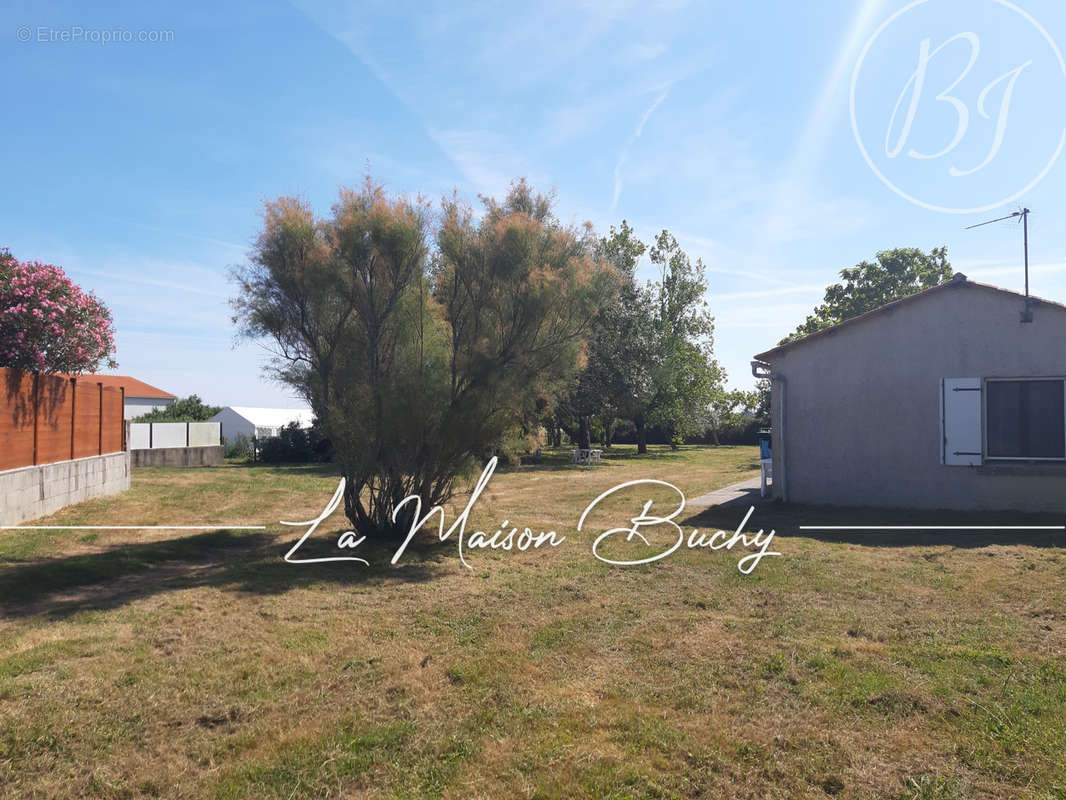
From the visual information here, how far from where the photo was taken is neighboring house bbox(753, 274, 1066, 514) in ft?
36.1

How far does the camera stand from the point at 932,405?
11688 millimetres

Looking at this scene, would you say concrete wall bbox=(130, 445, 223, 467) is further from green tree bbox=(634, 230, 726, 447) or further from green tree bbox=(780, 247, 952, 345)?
green tree bbox=(780, 247, 952, 345)

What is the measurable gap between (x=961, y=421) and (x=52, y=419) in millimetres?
15188

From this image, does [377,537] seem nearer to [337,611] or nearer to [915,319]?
[337,611]

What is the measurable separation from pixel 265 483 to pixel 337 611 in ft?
42.7

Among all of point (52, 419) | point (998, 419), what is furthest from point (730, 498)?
point (52, 419)

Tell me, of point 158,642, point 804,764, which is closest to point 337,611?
point 158,642

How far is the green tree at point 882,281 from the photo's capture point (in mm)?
35938

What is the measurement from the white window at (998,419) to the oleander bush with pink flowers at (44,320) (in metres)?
14.5

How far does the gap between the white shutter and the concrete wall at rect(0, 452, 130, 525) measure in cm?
1443

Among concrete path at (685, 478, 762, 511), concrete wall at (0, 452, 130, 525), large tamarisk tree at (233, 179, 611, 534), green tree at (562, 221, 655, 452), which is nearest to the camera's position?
large tamarisk tree at (233, 179, 611, 534)

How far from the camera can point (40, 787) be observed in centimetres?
335

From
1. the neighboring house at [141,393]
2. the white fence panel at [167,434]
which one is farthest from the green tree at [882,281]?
the neighboring house at [141,393]

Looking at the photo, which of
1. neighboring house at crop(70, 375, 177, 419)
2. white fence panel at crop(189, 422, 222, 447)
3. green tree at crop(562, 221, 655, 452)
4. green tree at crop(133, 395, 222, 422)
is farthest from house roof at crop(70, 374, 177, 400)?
green tree at crop(562, 221, 655, 452)
